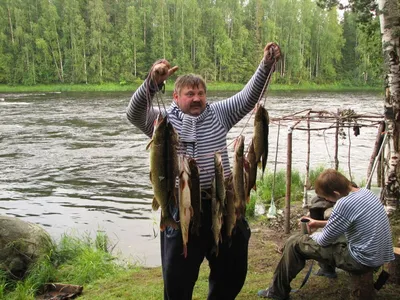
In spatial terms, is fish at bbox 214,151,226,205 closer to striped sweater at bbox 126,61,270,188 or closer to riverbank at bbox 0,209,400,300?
striped sweater at bbox 126,61,270,188

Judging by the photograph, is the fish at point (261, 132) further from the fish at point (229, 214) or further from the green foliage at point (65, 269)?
the green foliage at point (65, 269)

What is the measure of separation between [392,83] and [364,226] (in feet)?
10.5

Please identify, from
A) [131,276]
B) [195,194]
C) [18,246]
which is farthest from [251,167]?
[18,246]

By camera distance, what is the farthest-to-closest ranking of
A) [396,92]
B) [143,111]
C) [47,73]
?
[47,73] → [396,92] → [143,111]

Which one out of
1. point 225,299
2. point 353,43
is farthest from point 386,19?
point 353,43

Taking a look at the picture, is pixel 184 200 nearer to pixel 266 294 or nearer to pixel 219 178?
pixel 219 178

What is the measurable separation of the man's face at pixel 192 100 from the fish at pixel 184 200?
42cm

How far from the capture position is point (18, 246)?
679 centimetres

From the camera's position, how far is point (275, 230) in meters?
8.22

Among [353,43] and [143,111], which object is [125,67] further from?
[143,111]

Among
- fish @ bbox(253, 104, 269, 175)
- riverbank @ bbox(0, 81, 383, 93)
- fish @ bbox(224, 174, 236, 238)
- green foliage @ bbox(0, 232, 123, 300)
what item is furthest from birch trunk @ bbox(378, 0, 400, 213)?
riverbank @ bbox(0, 81, 383, 93)

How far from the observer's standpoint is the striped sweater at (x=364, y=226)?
375 cm

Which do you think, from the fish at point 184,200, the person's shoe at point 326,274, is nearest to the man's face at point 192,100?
the fish at point 184,200

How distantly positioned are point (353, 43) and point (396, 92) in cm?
6505
